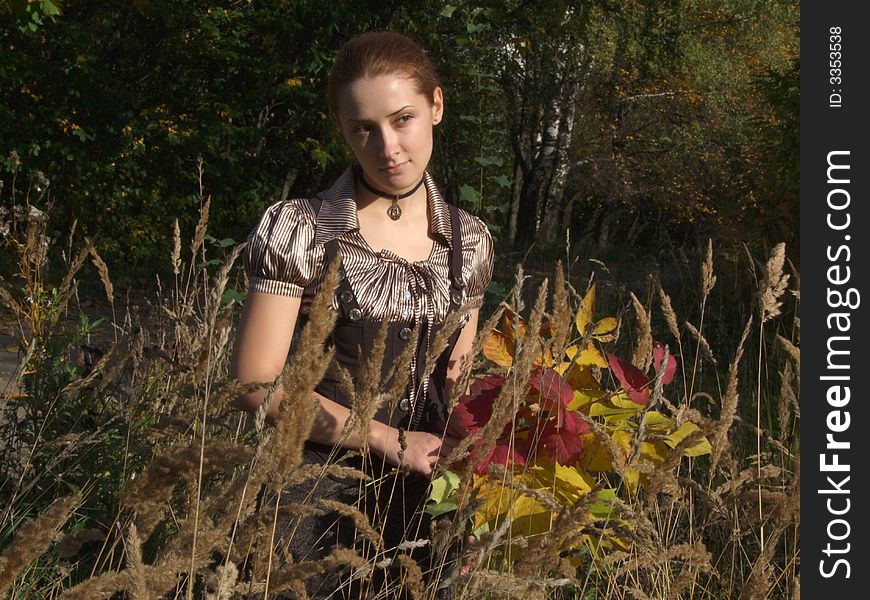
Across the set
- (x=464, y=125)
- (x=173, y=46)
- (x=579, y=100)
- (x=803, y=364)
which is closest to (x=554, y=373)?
(x=803, y=364)

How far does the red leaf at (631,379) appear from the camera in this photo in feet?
5.73

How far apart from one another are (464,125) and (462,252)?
4459 mm

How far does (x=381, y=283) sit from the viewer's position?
1.97m

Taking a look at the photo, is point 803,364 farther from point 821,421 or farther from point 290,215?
point 290,215

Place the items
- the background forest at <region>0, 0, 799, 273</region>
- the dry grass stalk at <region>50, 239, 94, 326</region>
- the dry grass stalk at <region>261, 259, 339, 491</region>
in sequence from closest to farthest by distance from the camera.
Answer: the dry grass stalk at <region>261, 259, 339, 491</region> < the dry grass stalk at <region>50, 239, 94, 326</region> < the background forest at <region>0, 0, 799, 273</region>

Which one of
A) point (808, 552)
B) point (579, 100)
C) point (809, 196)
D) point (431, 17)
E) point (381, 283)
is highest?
point (579, 100)

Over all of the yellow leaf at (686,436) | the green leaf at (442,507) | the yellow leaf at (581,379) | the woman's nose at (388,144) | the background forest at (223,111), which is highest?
the background forest at (223,111)

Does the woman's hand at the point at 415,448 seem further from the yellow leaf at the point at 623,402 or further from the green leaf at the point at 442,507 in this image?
the yellow leaf at the point at 623,402

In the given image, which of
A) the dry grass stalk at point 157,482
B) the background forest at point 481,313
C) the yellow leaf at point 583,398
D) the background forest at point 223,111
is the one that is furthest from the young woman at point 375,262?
the background forest at point 223,111

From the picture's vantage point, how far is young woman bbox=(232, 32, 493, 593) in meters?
1.88

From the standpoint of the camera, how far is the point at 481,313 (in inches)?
303

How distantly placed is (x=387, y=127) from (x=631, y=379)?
0.67m

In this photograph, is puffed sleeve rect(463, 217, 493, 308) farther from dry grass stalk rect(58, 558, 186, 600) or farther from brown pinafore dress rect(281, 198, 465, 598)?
dry grass stalk rect(58, 558, 186, 600)

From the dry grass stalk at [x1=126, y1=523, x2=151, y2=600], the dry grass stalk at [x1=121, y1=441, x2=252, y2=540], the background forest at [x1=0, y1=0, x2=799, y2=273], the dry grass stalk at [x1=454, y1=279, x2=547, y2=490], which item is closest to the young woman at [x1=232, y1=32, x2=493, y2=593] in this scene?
Result: the dry grass stalk at [x1=454, y1=279, x2=547, y2=490]
